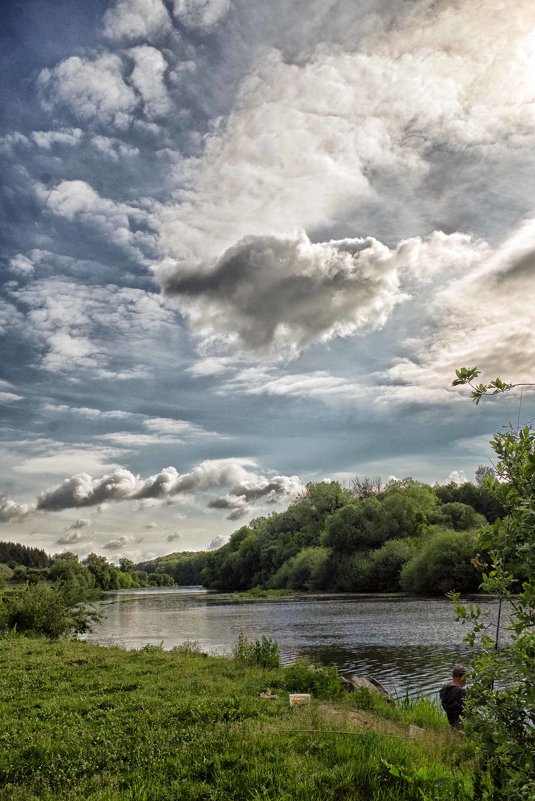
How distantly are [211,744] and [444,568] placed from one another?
68.8m

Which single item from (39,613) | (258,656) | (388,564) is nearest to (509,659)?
(258,656)

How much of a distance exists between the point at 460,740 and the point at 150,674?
402 inches

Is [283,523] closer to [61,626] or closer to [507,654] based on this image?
[61,626]

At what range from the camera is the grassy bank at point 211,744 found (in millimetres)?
8164

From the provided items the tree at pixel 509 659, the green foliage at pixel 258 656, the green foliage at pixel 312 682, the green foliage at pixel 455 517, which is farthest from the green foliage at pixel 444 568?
the tree at pixel 509 659

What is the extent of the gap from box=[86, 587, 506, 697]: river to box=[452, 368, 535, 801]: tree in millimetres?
15090

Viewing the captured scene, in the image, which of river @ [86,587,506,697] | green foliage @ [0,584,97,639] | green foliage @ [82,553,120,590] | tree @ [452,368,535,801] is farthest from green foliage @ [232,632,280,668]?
green foliage @ [82,553,120,590]

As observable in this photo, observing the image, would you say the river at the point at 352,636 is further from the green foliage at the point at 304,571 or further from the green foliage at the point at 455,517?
the green foliage at the point at 304,571

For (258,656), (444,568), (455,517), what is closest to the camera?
(258,656)

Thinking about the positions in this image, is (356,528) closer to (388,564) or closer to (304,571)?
(388,564)

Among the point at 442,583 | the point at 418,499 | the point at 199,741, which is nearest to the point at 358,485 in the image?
the point at 418,499

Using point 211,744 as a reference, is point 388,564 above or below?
below

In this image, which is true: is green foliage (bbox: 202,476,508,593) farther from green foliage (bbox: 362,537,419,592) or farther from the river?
the river

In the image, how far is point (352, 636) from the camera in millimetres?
36438
